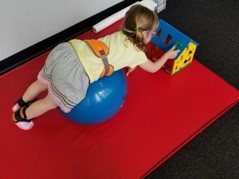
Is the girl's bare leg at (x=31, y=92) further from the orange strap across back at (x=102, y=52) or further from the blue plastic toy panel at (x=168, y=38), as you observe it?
the blue plastic toy panel at (x=168, y=38)

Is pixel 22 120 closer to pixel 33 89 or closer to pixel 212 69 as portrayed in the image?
pixel 33 89

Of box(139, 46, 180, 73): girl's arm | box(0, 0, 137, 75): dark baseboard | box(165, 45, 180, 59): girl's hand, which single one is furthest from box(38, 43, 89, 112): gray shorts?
box(0, 0, 137, 75): dark baseboard

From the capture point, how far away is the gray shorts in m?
1.31

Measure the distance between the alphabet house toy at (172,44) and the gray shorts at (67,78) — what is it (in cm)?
65

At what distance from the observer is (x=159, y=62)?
1.59m

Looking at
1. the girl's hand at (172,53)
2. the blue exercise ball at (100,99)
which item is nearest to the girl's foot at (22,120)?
the blue exercise ball at (100,99)

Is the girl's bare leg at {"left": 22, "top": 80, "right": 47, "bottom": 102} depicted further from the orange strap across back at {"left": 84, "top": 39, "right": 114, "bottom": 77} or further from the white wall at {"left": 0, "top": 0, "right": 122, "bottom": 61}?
the white wall at {"left": 0, "top": 0, "right": 122, "bottom": 61}

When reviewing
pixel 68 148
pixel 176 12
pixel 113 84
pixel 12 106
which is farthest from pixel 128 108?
pixel 176 12

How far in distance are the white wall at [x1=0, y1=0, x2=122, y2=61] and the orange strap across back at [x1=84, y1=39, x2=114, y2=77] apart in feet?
2.50

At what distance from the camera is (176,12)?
238 cm

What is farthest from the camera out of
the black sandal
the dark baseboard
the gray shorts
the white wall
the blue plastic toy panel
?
the dark baseboard

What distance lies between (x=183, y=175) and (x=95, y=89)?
0.68 m

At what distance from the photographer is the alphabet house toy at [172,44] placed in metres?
1.67

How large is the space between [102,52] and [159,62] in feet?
1.31
